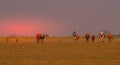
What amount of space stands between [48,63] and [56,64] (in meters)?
0.82

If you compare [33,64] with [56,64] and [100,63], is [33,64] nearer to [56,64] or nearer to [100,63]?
[56,64]

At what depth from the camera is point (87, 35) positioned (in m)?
63.2

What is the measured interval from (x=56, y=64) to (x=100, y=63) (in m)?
2.58

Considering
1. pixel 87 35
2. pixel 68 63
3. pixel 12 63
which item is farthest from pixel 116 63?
pixel 87 35

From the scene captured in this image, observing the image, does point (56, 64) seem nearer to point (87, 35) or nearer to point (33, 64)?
point (33, 64)

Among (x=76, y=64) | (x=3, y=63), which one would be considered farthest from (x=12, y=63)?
(x=76, y=64)

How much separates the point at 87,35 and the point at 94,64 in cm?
3929

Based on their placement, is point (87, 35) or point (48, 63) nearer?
point (48, 63)

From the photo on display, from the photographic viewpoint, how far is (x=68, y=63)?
24.7m

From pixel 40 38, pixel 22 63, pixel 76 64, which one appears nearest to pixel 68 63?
pixel 76 64

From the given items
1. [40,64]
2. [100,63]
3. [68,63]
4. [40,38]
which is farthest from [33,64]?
[40,38]

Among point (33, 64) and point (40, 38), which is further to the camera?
point (40, 38)

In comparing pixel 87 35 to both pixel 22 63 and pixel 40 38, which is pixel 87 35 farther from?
pixel 22 63

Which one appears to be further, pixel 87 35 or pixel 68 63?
pixel 87 35
